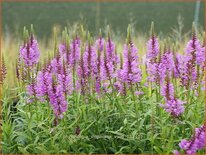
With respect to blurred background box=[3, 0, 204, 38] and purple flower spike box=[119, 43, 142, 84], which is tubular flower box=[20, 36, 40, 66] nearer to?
purple flower spike box=[119, 43, 142, 84]

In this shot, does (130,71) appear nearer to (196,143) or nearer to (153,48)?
(153,48)

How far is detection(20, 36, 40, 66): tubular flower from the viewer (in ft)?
12.7

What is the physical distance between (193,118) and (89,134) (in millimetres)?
1018

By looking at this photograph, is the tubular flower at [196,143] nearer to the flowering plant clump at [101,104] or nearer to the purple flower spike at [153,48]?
the flowering plant clump at [101,104]

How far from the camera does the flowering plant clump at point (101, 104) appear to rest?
11.9 ft

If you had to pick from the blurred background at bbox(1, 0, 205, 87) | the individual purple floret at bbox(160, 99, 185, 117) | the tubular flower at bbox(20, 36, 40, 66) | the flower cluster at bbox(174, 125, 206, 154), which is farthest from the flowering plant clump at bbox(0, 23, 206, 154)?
the blurred background at bbox(1, 0, 205, 87)

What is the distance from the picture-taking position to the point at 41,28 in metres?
18.9

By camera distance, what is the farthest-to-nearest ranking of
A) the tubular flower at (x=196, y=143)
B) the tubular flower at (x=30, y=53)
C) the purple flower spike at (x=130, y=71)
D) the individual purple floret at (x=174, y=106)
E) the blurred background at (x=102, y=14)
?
the blurred background at (x=102, y=14) → the tubular flower at (x=30, y=53) → the purple flower spike at (x=130, y=71) → the individual purple floret at (x=174, y=106) → the tubular flower at (x=196, y=143)

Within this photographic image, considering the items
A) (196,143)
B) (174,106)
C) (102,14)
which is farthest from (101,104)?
(102,14)

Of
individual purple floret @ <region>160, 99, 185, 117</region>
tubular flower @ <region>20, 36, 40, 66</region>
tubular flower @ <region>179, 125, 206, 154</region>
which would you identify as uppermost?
tubular flower @ <region>20, 36, 40, 66</region>

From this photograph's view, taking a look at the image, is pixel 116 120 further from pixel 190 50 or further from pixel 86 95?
pixel 190 50

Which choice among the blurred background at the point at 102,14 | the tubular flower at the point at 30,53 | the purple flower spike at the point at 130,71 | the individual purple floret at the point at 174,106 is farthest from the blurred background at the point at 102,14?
the individual purple floret at the point at 174,106

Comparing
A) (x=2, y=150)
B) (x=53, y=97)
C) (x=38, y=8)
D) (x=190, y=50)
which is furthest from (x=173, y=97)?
(x=38, y=8)

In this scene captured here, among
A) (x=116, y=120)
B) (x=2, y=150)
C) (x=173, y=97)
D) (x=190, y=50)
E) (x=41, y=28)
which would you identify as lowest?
(x=2, y=150)
